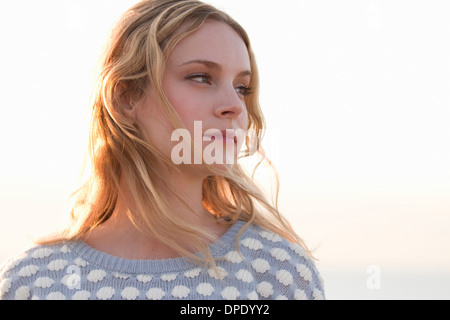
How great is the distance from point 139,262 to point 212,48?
832mm

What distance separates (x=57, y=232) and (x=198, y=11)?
3.39ft

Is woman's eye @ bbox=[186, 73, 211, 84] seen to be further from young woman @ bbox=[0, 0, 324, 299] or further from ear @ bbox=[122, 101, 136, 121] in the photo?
ear @ bbox=[122, 101, 136, 121]

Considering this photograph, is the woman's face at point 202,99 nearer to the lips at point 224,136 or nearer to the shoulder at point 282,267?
the lips at point 224,136

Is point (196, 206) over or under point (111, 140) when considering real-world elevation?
under

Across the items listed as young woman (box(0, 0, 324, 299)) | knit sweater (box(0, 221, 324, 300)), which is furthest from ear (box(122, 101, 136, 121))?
knit sweater (box(0, 221, 324, 300))

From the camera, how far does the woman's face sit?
2.21m

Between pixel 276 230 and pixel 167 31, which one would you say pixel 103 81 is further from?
pixel 276 230

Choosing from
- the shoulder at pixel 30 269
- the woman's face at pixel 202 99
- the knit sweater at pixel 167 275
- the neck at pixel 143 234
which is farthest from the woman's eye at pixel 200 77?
the shoulder at pixel 30 269

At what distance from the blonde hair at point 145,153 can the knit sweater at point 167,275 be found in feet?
0.22

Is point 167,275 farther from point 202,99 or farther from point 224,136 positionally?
point 202,99

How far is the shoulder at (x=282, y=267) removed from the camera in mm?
2268
